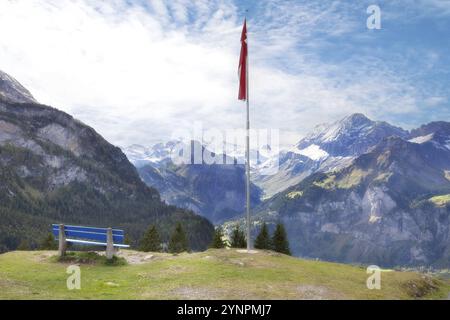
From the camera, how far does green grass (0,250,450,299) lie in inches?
901

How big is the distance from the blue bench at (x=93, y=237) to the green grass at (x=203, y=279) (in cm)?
112

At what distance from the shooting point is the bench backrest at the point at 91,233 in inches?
1345

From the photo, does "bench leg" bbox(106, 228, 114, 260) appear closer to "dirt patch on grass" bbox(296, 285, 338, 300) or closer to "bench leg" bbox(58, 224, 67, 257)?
"bench leg" bbox(58, 224, 67, 257)

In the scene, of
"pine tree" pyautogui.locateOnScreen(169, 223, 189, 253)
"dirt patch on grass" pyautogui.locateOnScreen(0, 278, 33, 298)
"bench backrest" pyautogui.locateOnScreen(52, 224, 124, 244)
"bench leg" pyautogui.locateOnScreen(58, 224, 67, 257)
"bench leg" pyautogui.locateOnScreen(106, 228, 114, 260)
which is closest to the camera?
"dirt patch on grass" pyautogui.locateOnScreen(0, 278, 33, 298)

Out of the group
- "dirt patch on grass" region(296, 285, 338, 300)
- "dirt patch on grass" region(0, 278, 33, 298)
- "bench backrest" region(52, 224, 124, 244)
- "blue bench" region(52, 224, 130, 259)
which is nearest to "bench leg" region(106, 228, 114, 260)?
"blue bench" region(52, 224, 130, 259)

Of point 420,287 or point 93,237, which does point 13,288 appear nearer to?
point 93,237

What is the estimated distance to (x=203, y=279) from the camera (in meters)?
26.3

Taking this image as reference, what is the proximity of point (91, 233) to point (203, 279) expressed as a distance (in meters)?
12.3

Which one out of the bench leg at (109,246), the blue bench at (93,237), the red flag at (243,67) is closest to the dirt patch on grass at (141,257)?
the blue bench at (93,237)

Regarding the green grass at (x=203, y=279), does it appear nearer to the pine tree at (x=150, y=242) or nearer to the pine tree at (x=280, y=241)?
the pine tree at (x=280, y=241)
